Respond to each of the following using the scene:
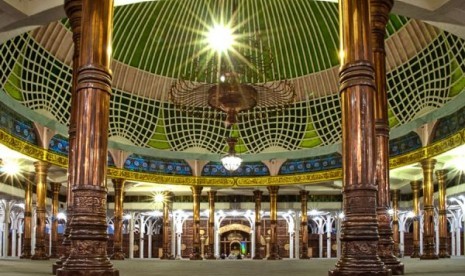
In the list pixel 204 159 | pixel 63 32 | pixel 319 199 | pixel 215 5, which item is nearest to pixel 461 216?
pixel 319 199

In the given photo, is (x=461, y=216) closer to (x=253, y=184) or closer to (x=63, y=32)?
(x=253, y=184)

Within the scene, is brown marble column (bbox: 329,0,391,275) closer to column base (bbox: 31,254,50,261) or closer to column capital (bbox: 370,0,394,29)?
column capital (bbox: 370,0,394,29)

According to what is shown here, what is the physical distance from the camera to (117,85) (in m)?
21.0

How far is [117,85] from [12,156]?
535 centimetres

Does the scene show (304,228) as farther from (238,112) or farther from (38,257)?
(38,257)

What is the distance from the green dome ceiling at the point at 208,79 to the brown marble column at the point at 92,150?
396 inches

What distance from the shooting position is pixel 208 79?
60.4 ft

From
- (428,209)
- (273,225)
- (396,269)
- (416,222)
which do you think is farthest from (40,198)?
(416,222)

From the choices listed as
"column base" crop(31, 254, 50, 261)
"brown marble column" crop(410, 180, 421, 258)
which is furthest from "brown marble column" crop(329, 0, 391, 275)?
"brown marble column" crop(410, 180, 421, 258)

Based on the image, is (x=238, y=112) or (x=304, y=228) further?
(x=304, y=228)

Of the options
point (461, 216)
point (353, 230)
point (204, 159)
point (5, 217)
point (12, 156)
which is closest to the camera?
point (353, 230)

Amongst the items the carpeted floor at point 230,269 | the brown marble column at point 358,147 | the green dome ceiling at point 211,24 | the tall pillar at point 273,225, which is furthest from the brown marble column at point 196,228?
the brown marble column at point 358,147

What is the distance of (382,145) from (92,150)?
3.92 metres

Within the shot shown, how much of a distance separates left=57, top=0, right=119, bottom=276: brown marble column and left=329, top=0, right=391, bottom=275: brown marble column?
235cm
